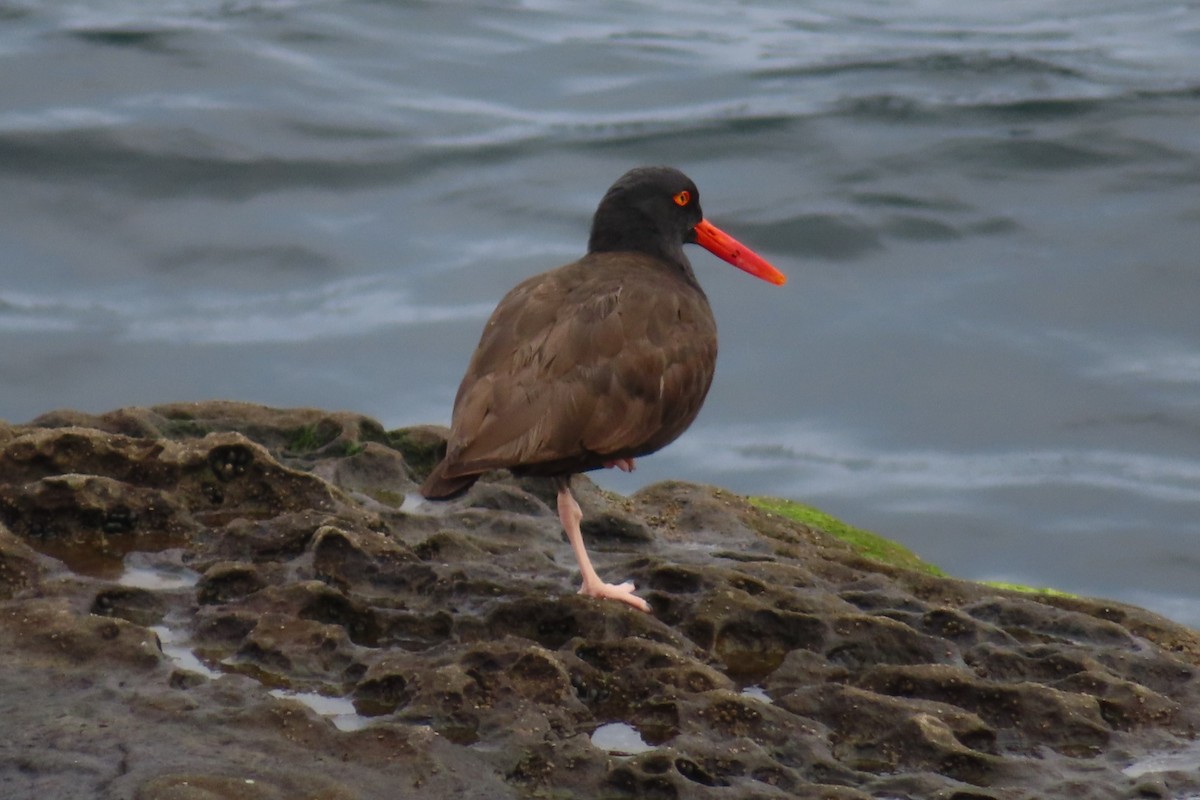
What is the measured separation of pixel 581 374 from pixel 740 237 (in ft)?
40.3

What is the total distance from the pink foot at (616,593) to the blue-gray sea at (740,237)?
7740 mm

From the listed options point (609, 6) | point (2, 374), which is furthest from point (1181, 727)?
point (609, 6)

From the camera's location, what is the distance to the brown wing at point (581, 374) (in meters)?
5.64

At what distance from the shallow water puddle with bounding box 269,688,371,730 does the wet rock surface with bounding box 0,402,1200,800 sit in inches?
0.5

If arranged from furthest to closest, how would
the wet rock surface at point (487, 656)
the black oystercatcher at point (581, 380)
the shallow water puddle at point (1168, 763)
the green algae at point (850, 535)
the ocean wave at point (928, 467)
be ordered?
1. the ocean wave at point (928, 467)
2. the green algae at point (850, 535)
3. the black oystercatcher at point (581, 380)
4. the shallow water puddle at point (1168, 763)
5. the wet rock surface at point (487, 656)

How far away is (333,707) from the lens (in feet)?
14.9

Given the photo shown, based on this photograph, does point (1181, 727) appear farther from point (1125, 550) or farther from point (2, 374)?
point (2, 374)

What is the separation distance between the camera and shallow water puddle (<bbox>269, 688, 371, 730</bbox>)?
4438mm

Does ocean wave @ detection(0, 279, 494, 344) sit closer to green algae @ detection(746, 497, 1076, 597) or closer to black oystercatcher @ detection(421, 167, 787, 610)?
green algae @ detection(746, 497, 1076, 597)

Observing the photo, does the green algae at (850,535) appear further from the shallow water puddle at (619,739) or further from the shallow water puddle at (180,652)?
the shallow water puddle at (180,652)

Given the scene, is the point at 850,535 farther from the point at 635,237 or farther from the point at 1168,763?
the point at 1168,763

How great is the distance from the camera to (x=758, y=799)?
4.11 m

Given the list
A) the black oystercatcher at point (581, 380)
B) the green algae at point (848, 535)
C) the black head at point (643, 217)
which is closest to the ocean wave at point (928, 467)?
the green algae at point (848, 535)

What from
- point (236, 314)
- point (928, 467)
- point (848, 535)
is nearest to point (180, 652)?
point (848, 535)
